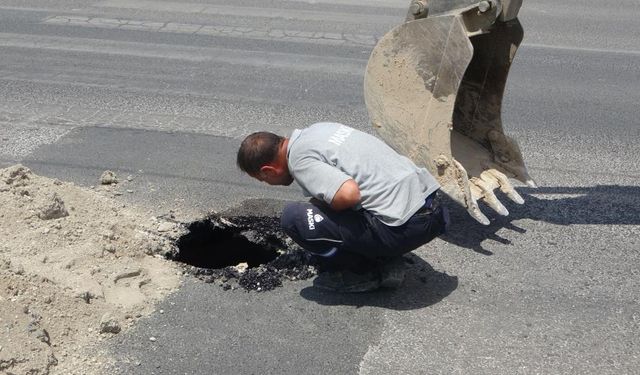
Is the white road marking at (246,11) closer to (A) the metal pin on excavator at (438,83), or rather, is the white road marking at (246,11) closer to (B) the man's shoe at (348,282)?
(A) the metal pin on excavator at (438,83)

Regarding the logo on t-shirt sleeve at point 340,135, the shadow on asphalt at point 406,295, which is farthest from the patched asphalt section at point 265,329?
the logo on t-shirt sleeve at point 340,135

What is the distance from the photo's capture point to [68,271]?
4844mm

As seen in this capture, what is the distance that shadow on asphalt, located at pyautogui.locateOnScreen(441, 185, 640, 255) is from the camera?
18.8 feet

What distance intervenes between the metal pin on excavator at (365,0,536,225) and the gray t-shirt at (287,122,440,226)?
78 cm

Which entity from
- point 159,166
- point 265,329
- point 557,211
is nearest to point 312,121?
point 159,166

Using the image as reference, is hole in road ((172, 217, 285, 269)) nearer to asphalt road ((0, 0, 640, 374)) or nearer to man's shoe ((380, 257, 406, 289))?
asphalt road ((0, 0, 640, 374))

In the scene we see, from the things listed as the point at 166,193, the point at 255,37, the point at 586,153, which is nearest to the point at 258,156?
the point at 166,193

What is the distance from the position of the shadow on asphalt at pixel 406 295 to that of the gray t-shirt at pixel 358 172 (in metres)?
0.52

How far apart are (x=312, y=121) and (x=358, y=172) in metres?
3.29

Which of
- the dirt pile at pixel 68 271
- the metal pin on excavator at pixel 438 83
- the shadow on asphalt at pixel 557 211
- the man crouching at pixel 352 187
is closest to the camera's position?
the dirt pile at pixel 68 271

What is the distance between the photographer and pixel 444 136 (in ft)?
17.8

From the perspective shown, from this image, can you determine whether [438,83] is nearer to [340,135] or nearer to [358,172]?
[340,135]

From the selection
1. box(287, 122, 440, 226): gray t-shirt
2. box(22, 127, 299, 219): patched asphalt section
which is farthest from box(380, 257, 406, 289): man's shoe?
box(22, 127, 299, 219): patched asphalt section

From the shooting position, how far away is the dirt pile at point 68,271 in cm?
421
